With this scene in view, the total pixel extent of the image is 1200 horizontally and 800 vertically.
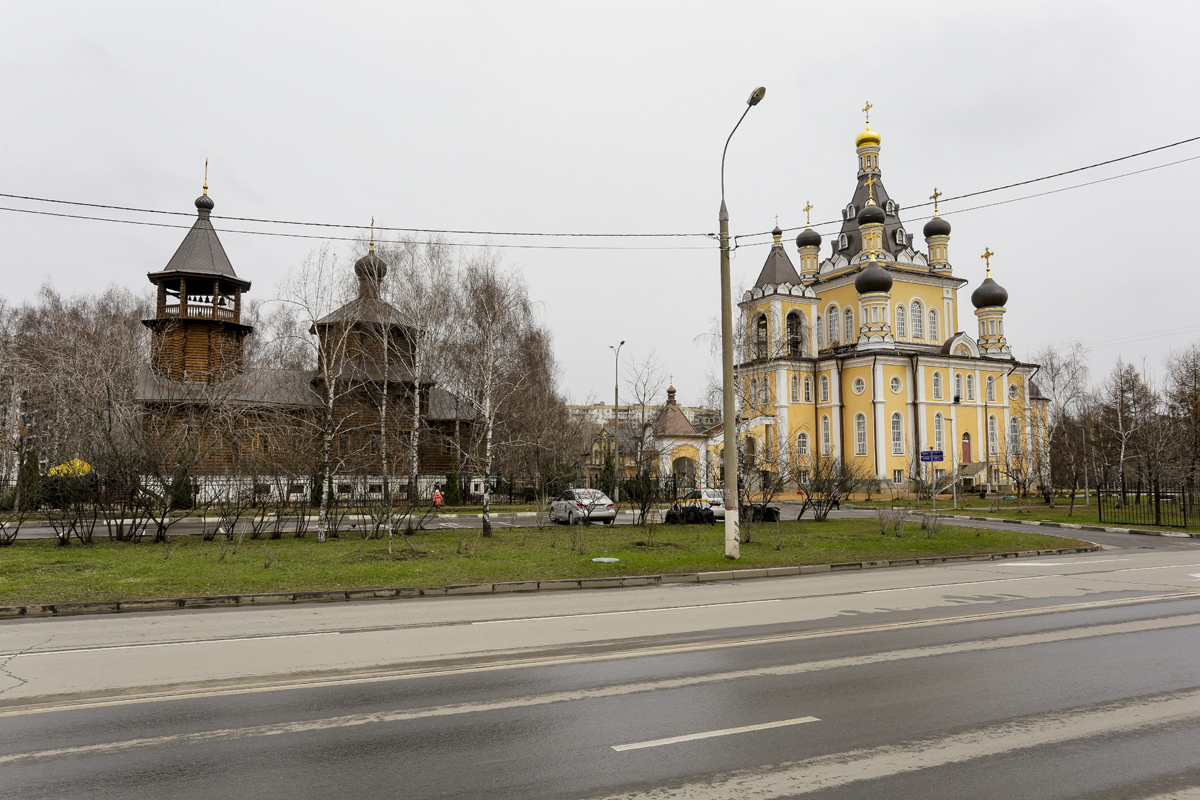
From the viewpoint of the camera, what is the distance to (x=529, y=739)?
5520mm

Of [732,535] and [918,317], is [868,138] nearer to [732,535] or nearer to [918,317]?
[918,317]

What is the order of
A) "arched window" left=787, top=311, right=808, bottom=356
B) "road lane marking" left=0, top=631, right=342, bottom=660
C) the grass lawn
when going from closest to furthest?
"road lane marking" left=0, top=631, right=342, bottom=660 < the grass lawn < "arched window" left=787, top=311, right=808, bottom=356

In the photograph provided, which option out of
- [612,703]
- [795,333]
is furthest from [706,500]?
[795,333]

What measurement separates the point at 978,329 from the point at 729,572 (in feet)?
183

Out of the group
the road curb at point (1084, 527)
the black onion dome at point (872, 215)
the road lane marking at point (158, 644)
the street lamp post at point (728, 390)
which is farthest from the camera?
the black onion dome at point (872, 215)

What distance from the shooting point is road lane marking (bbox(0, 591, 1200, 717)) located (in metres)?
6.60

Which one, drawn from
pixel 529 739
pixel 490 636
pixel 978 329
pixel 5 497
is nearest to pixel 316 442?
pixel 5 497

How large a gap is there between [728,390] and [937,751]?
1210 centimetres

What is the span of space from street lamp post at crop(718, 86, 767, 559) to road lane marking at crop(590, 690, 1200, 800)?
10117mm

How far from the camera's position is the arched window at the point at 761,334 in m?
55.5

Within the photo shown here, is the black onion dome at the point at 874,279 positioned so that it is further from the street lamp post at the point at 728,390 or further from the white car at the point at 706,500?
the street lamp post at the point at 728,390

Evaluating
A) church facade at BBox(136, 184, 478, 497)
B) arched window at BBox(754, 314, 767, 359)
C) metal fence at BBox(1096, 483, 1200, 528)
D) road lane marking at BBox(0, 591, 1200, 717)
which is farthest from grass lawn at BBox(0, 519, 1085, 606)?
arched window at BBox(754, 314, 767, 359)

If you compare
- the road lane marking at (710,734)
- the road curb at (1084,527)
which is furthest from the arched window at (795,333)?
the road lane marking at (710,734)

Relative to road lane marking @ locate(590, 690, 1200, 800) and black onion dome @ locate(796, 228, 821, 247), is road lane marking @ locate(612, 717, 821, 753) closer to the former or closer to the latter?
road lane marking @ locate(590, 690, 1200, 800)
